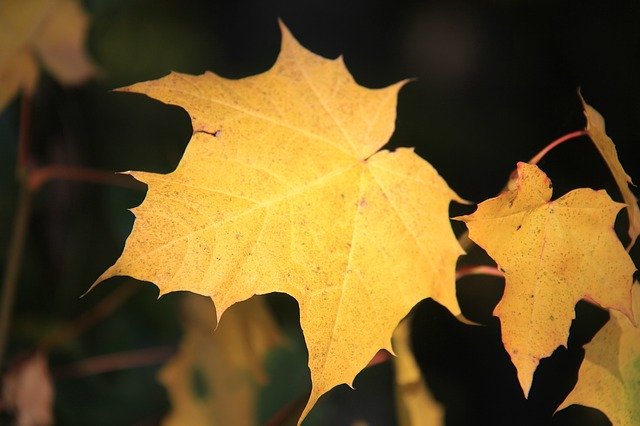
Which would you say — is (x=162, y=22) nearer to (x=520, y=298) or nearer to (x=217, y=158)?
(x=217, y=158)

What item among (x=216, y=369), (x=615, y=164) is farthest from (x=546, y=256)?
(x=216, y=369)

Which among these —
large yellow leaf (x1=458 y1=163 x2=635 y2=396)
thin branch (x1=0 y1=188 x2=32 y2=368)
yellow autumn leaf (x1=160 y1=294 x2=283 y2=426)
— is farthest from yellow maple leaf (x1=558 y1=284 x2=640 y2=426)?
thin branch (x1=0 y1=188 x2=32 y2=368)

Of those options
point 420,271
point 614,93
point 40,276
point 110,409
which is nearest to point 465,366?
point 614,93

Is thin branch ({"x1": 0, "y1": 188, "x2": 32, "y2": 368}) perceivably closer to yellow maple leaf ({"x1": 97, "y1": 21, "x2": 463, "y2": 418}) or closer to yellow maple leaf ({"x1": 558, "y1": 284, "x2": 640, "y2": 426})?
yellow maple leaf ({"x1": 97, "y1": 21, "x2": 463, "y2": 418})

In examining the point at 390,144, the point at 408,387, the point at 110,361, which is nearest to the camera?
the point at 408,387

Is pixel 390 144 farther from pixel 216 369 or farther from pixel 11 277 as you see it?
pixel 11 277
